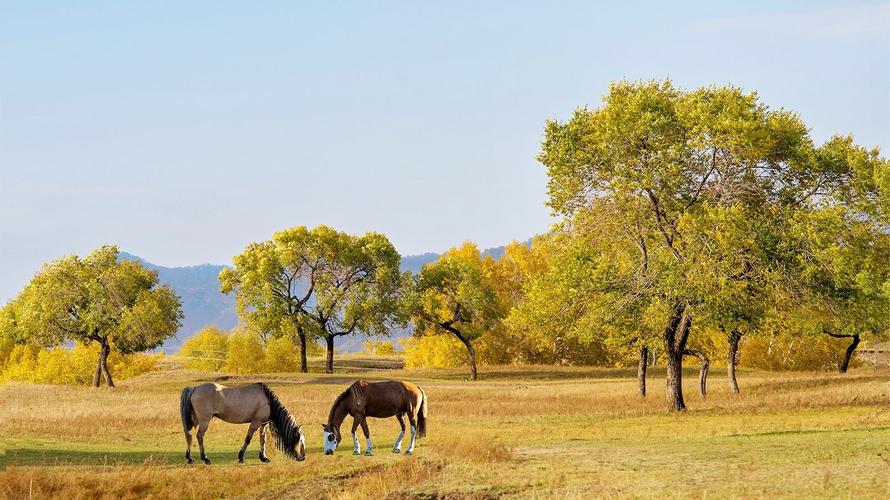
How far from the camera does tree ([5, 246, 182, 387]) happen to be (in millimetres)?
74812

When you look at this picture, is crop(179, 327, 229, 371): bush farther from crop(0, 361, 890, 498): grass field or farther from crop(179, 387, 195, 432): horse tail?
crop(179, 387, 195, 432): horse tail

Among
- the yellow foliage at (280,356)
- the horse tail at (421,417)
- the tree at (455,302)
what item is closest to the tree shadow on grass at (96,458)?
the horse tail at (421,417)

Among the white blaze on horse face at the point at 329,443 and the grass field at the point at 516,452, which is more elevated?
the white blaze on horse face at the point at 329,443

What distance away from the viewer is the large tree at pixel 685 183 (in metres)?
40.0

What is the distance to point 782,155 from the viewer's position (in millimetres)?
42281

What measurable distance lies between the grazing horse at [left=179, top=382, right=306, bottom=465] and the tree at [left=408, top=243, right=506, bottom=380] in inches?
2557

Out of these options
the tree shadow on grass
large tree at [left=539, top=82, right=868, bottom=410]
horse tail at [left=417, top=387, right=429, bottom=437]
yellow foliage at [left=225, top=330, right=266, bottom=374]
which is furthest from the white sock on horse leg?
yellow foliage at [left=225, top=330, right=266, bottom=374]

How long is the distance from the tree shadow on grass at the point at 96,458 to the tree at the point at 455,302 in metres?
61.3

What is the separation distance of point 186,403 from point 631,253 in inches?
1023

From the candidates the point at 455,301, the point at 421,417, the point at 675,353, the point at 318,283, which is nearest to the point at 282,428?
the point at 421,417

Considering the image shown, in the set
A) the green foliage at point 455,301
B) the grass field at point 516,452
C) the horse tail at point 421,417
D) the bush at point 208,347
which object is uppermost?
the green foliage at point 455,301

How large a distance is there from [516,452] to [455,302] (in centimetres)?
6570

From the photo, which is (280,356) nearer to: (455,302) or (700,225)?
(455,302)

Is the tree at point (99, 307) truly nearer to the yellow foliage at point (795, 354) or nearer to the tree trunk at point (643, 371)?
the tree trunk at point (643, 371)
